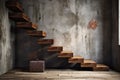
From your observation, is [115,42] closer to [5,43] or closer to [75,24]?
[75,24]

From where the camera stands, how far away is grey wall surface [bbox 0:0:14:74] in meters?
4.62

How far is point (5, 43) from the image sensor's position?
4.92 meters

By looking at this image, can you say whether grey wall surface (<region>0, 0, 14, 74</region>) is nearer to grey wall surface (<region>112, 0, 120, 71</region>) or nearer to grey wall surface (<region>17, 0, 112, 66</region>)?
grey wall surface (<region>17, 0, 112, 66</region>)

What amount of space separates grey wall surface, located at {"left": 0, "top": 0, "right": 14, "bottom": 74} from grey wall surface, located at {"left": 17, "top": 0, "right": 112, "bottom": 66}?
0.53 meters

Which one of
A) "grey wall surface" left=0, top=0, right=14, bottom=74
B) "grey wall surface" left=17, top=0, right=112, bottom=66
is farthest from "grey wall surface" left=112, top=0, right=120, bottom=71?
"grey wall surface" left=0, top=0, right=14, bottom=74

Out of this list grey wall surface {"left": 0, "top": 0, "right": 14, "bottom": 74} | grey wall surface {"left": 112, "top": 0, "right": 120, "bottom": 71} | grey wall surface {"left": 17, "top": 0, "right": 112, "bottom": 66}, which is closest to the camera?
grey wall surface {"left": 0, "top": 0, "right": 14, "bottom": 74}

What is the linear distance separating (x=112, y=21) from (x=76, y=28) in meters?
1.17

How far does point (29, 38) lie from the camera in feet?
19.3

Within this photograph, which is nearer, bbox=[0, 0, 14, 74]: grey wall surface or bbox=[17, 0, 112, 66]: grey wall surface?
bbox=[0, 0, 14, 74]: grey wall surface

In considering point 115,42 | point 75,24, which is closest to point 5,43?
point 75,24

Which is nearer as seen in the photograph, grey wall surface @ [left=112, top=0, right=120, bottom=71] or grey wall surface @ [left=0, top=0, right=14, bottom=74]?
grey wall surface @ [left=0, top=0, right=14, bottom=74]

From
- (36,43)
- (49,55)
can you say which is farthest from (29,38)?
(49,55)

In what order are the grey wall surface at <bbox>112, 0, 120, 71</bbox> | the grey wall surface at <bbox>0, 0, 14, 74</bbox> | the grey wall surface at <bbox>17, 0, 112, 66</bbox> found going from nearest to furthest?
the grey wall surface at <bbox>0, 0, 14, 74</bbox> < the grey wall surface at <bbox>112, 0, 120, 71</bbox> < the grey wall surface at <bbox>17, 0, 112, 66</bbox>

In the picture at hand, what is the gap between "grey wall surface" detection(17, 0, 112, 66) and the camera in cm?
584
